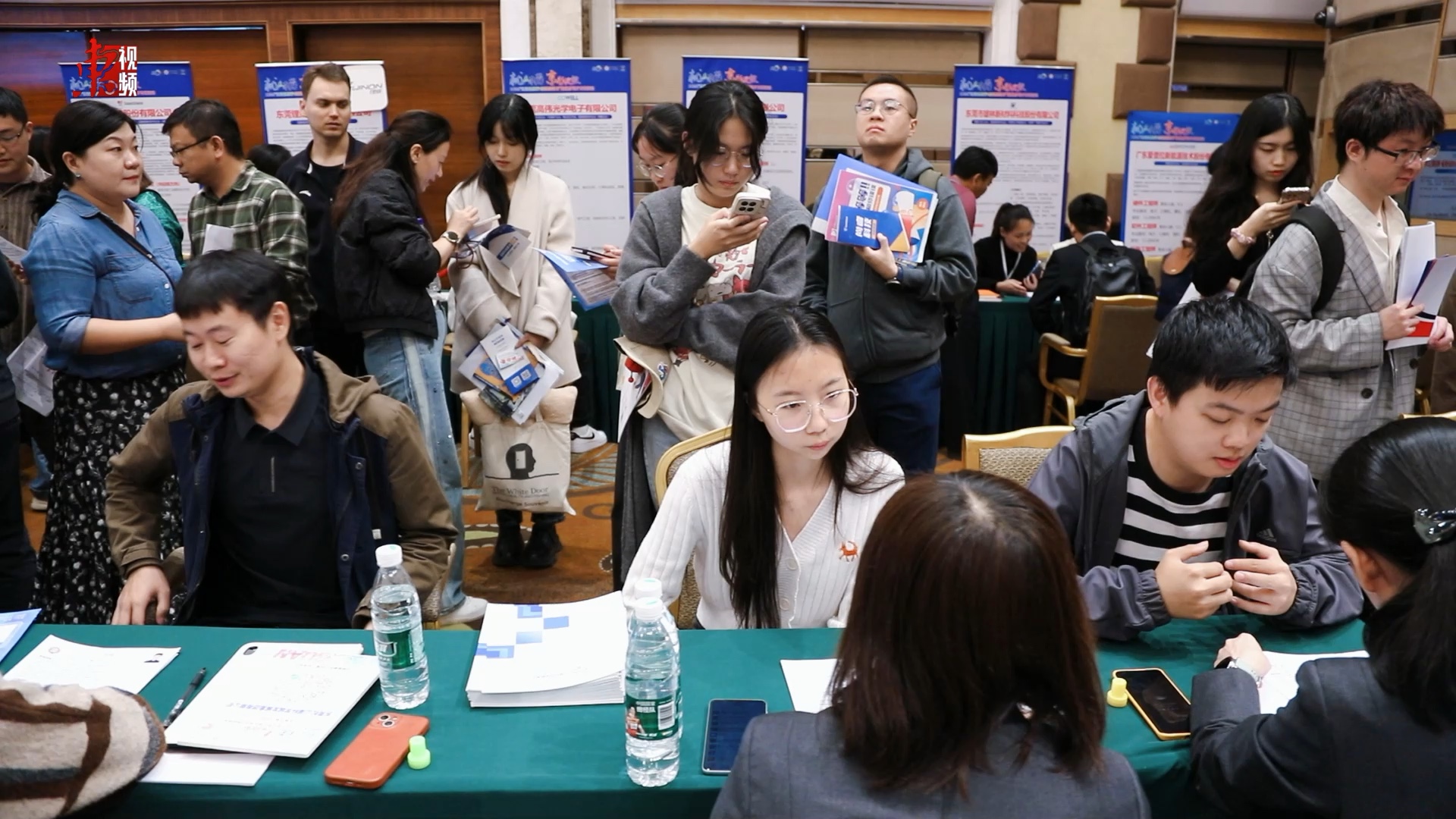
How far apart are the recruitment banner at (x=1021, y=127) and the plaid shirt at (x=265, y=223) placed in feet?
13.8

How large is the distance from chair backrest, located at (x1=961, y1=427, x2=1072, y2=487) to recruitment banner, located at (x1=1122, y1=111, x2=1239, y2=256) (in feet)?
15.7

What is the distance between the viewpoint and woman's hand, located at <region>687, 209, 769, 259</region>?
2.10 metres

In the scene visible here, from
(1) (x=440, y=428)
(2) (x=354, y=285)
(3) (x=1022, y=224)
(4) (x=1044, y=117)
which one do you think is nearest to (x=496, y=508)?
(1) (x=440, y=428)

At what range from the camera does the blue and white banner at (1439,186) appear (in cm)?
535

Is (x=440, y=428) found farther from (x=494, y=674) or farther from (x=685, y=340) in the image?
(x=494, y=674)

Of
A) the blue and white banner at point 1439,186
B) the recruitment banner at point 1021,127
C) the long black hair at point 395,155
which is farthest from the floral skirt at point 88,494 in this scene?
the blue and white banner at point 1439,186

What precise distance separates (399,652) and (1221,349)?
124 centimetres

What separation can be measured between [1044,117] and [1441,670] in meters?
5.62

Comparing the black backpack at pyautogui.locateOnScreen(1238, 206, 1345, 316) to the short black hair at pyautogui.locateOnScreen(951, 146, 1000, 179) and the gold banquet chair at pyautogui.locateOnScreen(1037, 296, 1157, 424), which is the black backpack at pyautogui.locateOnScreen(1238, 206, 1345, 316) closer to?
the gold banquet chair at pyautogui.locateOnScreen(1037, 296, 1157, 424)

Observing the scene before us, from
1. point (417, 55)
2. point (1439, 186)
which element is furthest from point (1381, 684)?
point (417, 55)

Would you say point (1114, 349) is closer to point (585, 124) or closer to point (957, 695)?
point (585, 124)

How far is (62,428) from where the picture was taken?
2420mm

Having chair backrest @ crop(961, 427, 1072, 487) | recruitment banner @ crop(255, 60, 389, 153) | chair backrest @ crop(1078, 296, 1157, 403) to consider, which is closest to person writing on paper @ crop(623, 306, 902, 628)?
chair backrest @ crop(961, 427, 1072, 487)

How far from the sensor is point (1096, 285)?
14.3 feet
